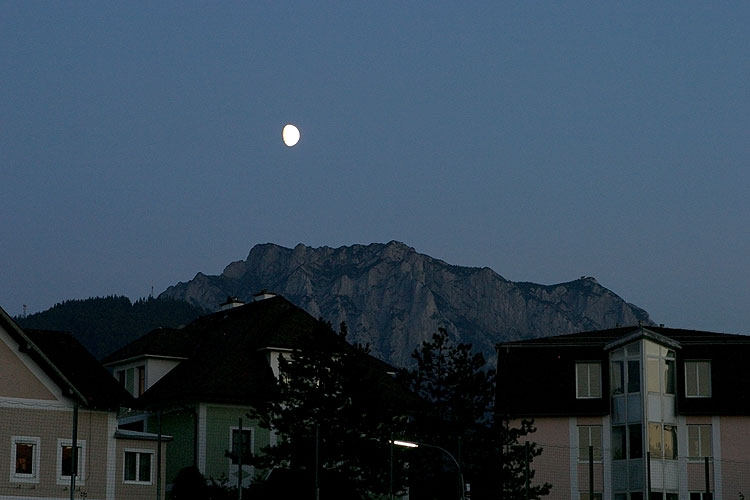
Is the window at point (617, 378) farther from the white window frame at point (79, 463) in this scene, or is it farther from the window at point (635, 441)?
the white window frame at point (79, 463)

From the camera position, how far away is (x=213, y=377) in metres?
60.9

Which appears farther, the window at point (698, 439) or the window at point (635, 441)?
the window at point (698, 439)

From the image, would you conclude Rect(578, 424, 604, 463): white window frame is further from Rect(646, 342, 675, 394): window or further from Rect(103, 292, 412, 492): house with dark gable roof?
Rect(103, 292, 412, 492): house with dark gable roof

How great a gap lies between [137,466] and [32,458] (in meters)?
4.65

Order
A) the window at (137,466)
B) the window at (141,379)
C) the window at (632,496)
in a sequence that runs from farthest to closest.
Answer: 1. the window at (141,379)
2. the window at (632,496)
3. the window at (137,466)

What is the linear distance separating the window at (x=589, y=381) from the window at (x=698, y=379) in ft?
14.9

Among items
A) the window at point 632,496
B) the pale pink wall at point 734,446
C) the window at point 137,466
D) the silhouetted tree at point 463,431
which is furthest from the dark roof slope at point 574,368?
the window at point 137,466

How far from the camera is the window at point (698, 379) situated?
67.2 metres

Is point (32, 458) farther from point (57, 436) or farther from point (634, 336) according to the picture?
point (634, 336)

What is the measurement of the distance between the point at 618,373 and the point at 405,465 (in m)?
20.3

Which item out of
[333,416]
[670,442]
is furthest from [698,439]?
[333,416]

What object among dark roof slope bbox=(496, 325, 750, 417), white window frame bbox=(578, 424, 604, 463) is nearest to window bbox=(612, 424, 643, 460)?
white window frame bbox=(578, 424, 604, 463)

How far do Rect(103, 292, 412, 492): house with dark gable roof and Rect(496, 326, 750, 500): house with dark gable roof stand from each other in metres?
9.08

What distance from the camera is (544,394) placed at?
223 feet
